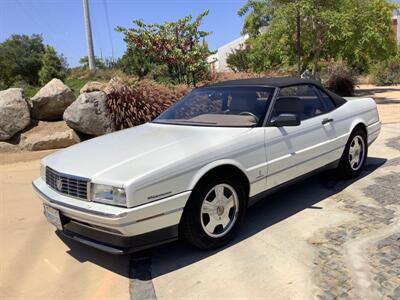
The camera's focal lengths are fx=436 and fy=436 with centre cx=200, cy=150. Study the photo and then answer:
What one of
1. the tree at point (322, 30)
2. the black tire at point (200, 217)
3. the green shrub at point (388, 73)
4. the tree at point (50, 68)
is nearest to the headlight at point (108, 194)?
the black tire at point (200, 217)

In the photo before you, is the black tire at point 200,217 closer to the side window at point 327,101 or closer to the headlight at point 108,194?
the headlight at point 108,194

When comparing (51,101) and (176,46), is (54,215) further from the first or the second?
(176,46)

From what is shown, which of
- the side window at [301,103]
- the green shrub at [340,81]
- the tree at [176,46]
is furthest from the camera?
the green shrub at [340,81]

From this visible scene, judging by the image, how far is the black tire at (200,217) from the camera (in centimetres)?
365

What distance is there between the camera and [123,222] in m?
3.27

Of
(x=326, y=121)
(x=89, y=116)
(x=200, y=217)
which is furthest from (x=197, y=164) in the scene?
(x=89, y=116)

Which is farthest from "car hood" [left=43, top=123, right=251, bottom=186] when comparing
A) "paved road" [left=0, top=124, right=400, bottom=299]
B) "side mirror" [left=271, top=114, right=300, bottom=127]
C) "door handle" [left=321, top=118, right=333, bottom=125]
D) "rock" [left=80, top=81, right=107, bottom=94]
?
"rock" [left=80, top=81, right=107, bottom=94]

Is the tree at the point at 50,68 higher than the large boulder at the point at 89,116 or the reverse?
higher

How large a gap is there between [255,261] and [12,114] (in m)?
6.88

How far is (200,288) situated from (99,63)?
1414 inches

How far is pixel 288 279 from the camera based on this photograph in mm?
3314

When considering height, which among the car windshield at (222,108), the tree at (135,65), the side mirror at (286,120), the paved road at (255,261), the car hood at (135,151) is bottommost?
the paved road at (255,261)

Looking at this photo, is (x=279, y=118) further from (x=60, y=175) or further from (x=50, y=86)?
(x=50, y=86)

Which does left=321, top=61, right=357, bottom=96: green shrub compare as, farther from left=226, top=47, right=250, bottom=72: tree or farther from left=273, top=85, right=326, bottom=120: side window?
left=273, top=85, right=326, bottom=120: side window
